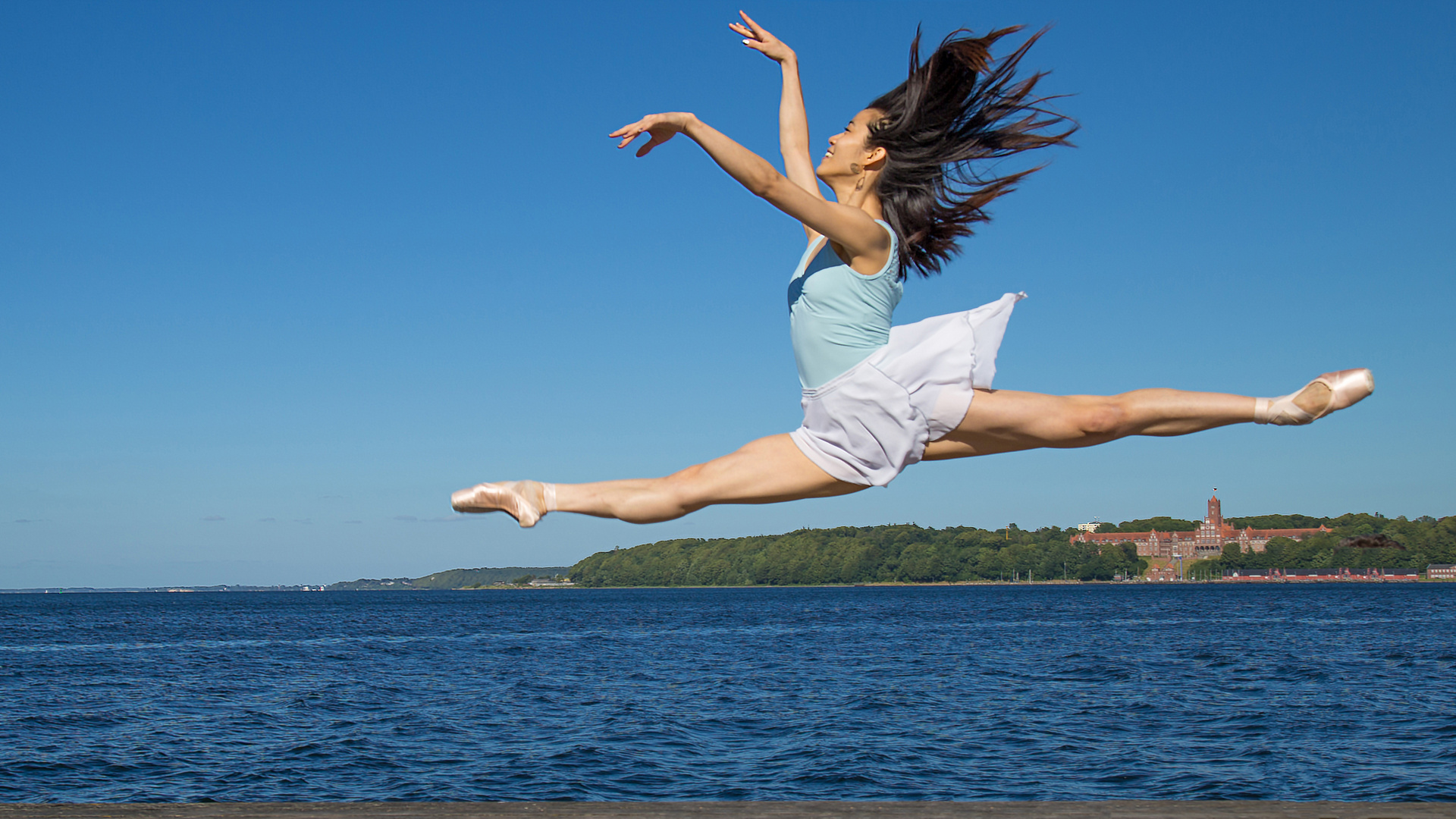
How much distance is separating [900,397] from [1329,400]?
147cm

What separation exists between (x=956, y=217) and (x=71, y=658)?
77444mm

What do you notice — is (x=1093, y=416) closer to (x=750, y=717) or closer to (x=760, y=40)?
(x=760, y=40)

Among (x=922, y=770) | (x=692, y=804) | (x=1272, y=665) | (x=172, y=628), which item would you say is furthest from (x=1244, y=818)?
(x=172, y=628)

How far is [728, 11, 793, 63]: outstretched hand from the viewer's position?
491 centimetres

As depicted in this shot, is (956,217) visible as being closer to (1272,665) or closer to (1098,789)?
(1098,789)

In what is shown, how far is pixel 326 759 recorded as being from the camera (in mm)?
29703

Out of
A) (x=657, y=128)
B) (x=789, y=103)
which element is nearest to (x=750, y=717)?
(x=789, y=103)

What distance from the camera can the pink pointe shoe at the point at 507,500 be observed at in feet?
14.3

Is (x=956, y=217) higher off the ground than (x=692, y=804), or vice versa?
(x=956, y=217)

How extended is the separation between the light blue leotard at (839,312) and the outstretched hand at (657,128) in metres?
0.75

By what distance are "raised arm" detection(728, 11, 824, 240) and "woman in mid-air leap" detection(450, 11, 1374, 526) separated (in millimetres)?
288

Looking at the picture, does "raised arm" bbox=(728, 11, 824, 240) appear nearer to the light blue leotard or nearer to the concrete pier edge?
the light blue leotard

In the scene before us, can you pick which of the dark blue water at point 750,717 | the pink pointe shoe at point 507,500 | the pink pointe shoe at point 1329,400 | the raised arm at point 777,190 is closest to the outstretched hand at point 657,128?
the raised arm at point 777,190

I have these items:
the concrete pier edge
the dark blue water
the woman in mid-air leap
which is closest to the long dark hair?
the woman in mid-air leap
